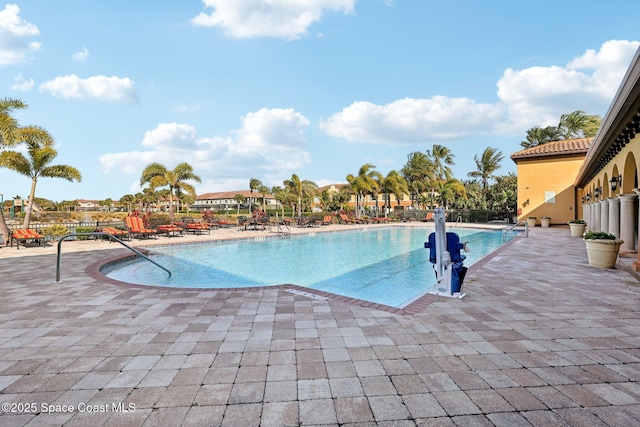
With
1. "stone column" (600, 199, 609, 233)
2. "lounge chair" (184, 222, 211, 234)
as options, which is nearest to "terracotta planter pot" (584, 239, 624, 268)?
"stone column" (600, 199, 609, 233)

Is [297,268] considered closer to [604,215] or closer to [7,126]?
[604,215]

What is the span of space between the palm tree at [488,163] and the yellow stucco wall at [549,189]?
15973mm

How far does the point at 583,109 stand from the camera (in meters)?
33.0

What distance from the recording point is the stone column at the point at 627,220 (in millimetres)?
8664

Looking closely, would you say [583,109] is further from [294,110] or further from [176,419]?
[176,419]

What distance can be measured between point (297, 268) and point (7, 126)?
12981mm

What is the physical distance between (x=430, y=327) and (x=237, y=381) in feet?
7.54

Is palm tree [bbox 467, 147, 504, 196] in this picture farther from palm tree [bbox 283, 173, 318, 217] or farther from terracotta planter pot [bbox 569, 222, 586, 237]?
terracotta planter pot [bbox 569, 222, 586, 237]

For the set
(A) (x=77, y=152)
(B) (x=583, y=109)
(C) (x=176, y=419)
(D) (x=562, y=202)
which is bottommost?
(C) (x=176, y=419)

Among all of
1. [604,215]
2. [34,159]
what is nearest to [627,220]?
[604,215]

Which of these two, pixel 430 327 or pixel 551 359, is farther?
pixel 430 327

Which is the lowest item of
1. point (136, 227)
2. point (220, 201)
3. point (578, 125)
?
point (136, 227)

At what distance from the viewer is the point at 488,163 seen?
39750mm

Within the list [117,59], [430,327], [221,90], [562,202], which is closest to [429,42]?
[221,90]
